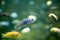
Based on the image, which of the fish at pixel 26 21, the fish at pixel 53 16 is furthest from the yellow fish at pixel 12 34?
the fish at pixel 53 16

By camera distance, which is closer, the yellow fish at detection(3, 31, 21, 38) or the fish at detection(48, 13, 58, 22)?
the yellow fish at detection(3, 31, 21, 38)

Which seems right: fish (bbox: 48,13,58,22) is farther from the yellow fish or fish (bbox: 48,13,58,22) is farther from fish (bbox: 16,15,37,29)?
the yellow fish

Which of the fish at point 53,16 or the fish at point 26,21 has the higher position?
the fish at point 53,16

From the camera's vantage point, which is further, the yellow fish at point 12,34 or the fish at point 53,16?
the fish at point 53,16

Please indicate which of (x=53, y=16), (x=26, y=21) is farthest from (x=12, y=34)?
(x=53, y=16)

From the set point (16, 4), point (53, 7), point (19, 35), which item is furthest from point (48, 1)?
point (19, 35)

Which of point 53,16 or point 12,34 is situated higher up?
point 53,16

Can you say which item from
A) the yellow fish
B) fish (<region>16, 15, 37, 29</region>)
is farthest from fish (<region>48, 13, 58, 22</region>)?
the yellow fish

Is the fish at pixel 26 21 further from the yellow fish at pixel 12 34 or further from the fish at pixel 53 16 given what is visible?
the fish at pixel 53 16

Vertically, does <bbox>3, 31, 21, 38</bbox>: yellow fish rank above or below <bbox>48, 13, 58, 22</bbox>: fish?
below

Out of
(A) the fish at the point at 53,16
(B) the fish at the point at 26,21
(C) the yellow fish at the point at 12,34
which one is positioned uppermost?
(A) the fish at the point at 53,16

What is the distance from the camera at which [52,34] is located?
8.86ft

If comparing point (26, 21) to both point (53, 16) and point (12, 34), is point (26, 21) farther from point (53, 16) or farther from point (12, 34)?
point (53, 16)

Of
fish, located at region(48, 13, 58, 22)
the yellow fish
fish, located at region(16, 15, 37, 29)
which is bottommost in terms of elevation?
the yellow fish
